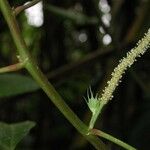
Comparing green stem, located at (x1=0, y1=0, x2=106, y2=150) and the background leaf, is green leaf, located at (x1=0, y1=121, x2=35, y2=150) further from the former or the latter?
green stem, located at (x1=0, y1=0, x2=106, y2=150)

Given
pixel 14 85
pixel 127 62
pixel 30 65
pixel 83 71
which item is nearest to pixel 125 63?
pixel 127 62

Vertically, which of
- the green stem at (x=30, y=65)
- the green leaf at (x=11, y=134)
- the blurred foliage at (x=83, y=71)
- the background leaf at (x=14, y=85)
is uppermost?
the green stem at (x=30, y=65)

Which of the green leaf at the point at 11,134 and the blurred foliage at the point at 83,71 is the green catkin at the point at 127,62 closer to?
the green leaf at the point at 11,134

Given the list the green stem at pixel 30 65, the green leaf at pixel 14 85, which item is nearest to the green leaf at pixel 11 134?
the green leaf at pixel 14 85

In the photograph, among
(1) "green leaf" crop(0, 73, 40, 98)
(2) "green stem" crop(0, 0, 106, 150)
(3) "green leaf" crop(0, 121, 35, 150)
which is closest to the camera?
(2) "green stem" crop(0, 0, 106, 150)

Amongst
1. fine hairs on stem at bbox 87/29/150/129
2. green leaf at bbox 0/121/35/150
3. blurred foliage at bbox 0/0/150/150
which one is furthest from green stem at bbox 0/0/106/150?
blurred foliage at bbox 0/0/150/150

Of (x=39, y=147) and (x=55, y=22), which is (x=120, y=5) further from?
(x=39, y=147)

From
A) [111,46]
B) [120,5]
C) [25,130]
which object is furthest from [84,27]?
[25,130]

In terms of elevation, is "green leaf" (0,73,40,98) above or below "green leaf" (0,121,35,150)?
below
